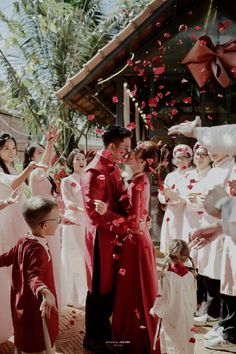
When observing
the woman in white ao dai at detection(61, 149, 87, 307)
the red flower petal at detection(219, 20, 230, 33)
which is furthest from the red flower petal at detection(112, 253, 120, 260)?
the red flower petal at detection(219, 20, 230, 33)

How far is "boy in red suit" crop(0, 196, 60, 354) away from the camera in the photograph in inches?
115

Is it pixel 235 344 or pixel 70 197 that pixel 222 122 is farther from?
pixel 235 344

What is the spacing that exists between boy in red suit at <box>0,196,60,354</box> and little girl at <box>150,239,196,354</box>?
3.02 ft

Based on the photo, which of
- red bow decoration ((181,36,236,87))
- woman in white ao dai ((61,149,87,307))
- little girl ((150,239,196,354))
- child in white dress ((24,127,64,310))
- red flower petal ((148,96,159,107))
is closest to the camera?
little girl ((150,239,196,354))

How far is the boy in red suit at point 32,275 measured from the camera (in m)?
2.92

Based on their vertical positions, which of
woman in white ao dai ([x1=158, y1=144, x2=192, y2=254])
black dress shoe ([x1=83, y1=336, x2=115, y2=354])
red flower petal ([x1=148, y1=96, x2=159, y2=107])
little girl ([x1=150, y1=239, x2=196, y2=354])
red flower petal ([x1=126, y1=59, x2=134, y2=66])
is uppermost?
red flower petal ([x1=126, y1=59, x2=134, y2=66])

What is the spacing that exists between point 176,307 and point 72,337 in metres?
1.61

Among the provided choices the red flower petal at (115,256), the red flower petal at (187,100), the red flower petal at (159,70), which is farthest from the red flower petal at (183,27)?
the red flower petal at (115,256)

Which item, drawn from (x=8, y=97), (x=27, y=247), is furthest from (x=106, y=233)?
(x=8, y=97)

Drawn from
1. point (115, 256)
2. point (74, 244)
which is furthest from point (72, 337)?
point (74, 244)

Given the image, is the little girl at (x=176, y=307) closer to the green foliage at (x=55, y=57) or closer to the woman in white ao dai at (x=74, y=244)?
the woman in white ao dai at (x=74, y=244)

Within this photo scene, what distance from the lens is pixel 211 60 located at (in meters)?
6.91

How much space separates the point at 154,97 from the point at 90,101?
4.17 ft

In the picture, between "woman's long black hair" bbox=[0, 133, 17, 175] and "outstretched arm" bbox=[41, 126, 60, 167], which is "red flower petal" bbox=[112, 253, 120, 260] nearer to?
"outstretched arm" bbox=[41, 126, 60, 167]
